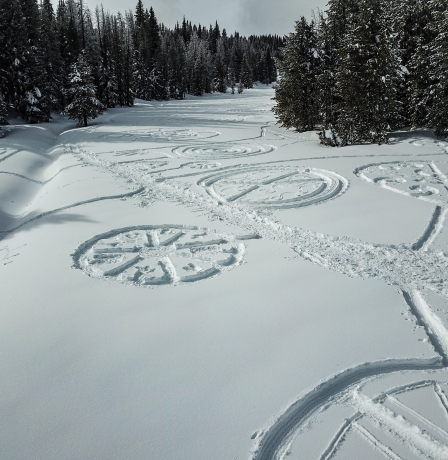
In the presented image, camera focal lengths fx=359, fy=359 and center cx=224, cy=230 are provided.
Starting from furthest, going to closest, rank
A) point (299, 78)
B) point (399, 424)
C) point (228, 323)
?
point (299, 78), point (228, 323), point (399, 424)

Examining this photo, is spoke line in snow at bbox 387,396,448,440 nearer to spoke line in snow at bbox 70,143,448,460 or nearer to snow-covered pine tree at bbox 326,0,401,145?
spoke line in snow at bbox 70,143,448,460

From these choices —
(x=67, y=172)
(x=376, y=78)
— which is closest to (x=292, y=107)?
(x=376, y=78)

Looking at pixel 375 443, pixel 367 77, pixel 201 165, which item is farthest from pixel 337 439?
pixel 367 77

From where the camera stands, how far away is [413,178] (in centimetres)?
912

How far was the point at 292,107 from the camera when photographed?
1928 cm

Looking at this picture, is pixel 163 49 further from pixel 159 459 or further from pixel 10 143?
pixel 159 459

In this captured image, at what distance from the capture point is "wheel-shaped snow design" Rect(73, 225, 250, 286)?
493 cm

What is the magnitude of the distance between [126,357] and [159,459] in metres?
1.14

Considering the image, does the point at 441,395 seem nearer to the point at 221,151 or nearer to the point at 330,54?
the point at 221,151

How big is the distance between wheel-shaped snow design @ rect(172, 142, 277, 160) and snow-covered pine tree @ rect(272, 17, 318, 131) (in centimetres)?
550

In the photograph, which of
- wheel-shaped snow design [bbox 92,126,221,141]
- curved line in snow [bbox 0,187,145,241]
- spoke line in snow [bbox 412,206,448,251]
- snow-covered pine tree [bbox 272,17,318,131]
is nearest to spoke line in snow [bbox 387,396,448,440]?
spoke line in snow [bbox 412,206,448,251]

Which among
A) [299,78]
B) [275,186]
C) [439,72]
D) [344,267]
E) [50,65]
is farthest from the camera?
[50,65]

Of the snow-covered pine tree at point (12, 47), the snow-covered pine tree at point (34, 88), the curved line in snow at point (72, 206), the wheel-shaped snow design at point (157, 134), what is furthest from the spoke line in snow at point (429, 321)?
the snow-covered pine tree at point (12, 47)

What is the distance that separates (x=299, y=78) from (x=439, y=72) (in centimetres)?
653
